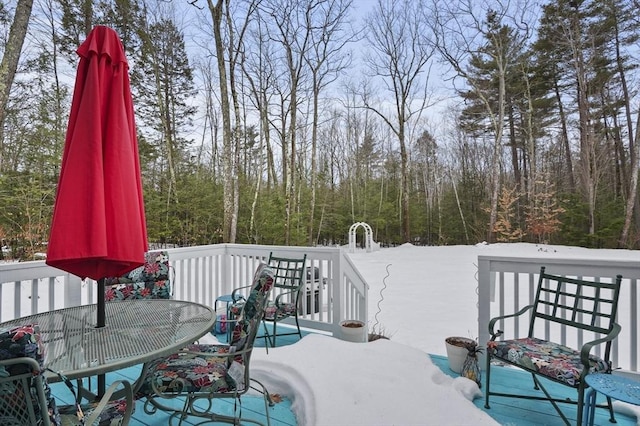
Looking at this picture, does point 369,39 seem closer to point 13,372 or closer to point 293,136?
point 293,136

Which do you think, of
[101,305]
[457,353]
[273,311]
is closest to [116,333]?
[101,305]

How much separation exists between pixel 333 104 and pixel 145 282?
1374cm

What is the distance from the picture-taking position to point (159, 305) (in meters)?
2.11

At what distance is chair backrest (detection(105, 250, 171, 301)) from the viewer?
8.14 ft

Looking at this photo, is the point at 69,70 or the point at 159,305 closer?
the point at 159,305

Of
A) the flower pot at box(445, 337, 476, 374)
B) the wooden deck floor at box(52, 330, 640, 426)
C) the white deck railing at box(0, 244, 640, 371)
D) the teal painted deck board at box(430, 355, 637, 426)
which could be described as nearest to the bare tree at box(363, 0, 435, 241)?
the white deck railing at box(0, 244, 640, 371)

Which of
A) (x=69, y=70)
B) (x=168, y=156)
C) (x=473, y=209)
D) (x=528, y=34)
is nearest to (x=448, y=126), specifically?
(x=473, y=209)

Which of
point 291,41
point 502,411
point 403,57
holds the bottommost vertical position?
point 502,411

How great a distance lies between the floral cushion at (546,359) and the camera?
1.85 meters

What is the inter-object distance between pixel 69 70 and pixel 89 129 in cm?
800

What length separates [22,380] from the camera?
87cm

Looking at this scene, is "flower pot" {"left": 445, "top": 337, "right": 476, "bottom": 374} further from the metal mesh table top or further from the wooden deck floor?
the metal mesh table top

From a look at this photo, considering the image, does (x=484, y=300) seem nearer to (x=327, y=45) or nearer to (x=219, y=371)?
(x=219, y=371)

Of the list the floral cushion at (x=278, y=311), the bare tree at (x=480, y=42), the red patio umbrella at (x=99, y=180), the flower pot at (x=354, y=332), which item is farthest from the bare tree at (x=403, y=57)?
the red patio umbrella at (x=99, y=180)
